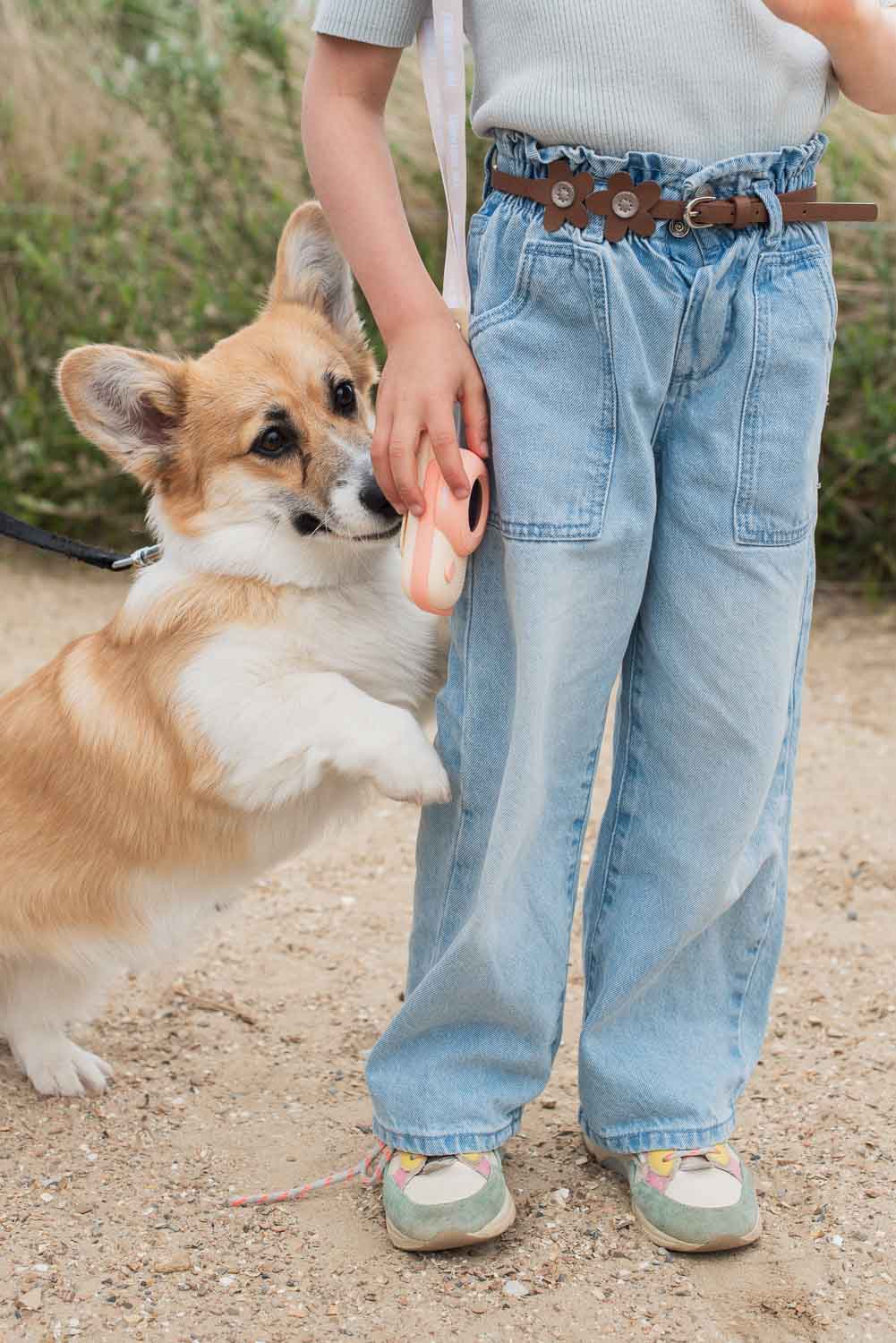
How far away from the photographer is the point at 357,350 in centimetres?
254

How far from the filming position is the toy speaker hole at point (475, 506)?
1.84 m

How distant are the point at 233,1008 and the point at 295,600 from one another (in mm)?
1059

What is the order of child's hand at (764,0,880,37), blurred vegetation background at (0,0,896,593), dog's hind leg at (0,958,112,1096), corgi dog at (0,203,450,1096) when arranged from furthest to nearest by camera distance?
blurred vegetation background at (0,0,896,593), dog's hind leg at (0,958,112,1096), corgi dog at (0,203,450,1096), child's hand at (764,0,880,37)

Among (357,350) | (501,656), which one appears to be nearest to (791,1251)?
(501,656)

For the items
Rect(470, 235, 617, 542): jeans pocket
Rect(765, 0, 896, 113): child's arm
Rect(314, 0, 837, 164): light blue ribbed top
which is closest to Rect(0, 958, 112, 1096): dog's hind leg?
Rect(470, 235, 617, 542): jeans pocket

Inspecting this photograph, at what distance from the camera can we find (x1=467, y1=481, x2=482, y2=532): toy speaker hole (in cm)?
184

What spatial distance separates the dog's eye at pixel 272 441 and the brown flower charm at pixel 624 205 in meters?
0.78

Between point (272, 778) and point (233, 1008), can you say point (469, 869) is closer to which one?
point (272, 778)

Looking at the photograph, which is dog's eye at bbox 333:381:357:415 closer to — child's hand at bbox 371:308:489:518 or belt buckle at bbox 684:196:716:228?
child's hand at bbox 371:308:489:518

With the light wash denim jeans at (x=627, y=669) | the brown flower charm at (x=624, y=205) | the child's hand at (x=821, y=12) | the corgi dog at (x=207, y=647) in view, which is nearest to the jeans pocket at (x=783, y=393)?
the light wash denim jeans at (x=627, y=669)

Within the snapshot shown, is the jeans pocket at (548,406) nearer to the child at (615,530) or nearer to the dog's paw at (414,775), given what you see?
the child at (615,530)

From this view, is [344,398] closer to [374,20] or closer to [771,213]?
[374,20]

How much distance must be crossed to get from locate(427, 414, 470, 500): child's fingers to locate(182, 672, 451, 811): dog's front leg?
1.36 feet

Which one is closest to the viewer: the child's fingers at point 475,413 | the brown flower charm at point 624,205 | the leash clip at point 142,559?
the brown flower charm at point 624,205
